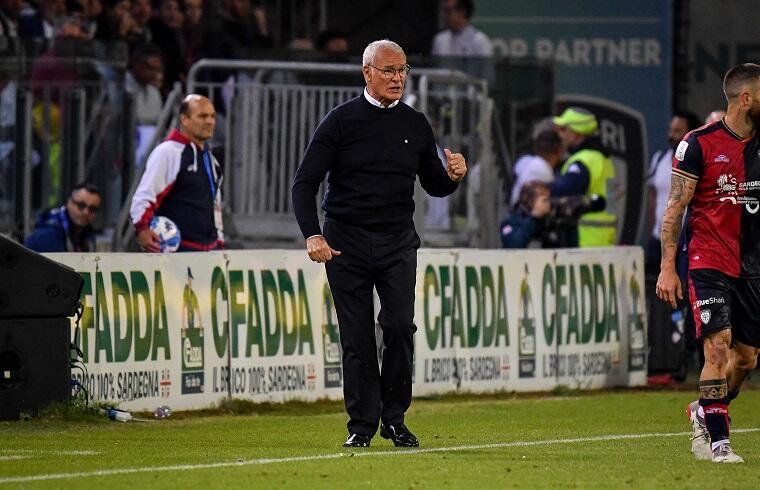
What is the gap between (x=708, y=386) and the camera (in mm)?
9953

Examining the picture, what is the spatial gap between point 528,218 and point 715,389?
24.8ft

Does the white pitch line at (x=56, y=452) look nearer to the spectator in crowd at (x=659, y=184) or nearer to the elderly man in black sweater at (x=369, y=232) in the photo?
the elderly man in black sweater at (x=369, y=232)

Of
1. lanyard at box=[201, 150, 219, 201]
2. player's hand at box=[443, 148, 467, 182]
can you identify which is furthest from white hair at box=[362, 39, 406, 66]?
lanyard at box=[201, 150, 219, 201]

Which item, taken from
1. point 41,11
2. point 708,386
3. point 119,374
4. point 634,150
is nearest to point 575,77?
point 634,150

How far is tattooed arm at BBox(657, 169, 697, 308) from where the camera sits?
1006 cm

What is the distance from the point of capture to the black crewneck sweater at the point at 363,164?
10.4 m

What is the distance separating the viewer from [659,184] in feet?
63.4

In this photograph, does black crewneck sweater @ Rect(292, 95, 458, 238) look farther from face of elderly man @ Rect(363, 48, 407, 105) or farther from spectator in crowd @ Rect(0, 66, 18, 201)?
spectator in crowd @ Rect(0, 66, 18, 201)

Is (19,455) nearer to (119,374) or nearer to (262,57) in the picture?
(119,374)

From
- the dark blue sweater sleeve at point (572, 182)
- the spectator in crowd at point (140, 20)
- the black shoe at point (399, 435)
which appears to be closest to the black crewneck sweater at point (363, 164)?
the black shoe at point (399, 435)

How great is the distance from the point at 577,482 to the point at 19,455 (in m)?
3.17

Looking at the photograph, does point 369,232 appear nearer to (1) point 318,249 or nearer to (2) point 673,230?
(1) point 318,249

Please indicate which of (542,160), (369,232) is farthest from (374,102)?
(542,160)

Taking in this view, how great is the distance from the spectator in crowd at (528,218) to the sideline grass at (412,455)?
2879 mm
